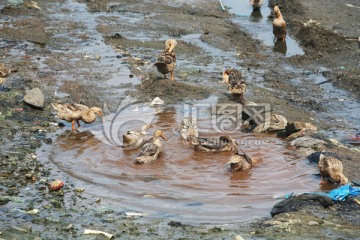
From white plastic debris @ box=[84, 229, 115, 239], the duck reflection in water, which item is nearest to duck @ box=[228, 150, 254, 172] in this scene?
white plastic debris @ box=[84, 229, 115, 239]

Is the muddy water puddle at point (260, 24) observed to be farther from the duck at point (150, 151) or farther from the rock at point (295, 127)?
the duck at point (150, 151)

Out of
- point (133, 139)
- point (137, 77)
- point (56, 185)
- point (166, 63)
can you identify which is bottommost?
point (137, 77)

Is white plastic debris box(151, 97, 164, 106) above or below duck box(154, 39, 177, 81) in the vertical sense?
below

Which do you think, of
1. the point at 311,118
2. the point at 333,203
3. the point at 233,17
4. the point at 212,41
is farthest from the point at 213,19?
the point at 333,203

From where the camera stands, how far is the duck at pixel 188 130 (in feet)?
34.1

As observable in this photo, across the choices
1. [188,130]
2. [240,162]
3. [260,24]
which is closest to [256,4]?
[260,24]

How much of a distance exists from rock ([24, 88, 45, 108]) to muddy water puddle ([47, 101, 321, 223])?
1069 mm

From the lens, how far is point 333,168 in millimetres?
8734

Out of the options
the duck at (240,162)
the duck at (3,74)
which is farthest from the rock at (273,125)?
the duck at (3,74)

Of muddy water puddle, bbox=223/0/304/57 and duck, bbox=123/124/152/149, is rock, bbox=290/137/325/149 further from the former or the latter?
muddy water puddle, bbox=223/0/304/57

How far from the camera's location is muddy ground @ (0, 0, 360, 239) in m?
7.38

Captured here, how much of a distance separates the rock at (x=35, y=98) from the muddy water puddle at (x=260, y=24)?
7.32 meters

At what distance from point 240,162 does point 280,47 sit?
890cm

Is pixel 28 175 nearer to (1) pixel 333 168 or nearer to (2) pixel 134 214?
(2) pixel 134 214
